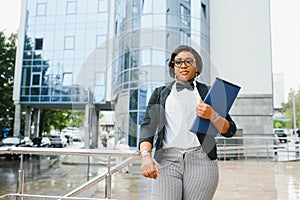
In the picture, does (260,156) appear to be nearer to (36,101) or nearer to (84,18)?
(84,18)

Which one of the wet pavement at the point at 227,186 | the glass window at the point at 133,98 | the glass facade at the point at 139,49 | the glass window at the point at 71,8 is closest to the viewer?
the glass facade at the point at 139,49

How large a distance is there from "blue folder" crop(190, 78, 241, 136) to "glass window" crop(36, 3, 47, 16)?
1193cm

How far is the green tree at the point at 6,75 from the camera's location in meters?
11.1

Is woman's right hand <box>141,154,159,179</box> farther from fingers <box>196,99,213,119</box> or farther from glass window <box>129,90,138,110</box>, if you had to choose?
glass window <box>129,90,138,110</box>

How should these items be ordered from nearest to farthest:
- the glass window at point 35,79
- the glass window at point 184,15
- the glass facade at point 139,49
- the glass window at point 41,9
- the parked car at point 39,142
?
the glass facade at point 139,49, the glass window at point 184,15, the parked car at point 39,142, the glass window at point 41,9, the glass window at point 35,79

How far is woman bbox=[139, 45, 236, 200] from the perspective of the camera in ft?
2.33

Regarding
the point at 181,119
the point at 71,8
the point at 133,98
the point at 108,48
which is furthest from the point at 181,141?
the point at 71,8

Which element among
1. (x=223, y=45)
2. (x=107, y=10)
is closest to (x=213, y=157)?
(x=223, y=45)

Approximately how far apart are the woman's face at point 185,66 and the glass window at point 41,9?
38.7ft

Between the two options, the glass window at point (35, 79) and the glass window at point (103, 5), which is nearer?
the glass window at point (103, 5)

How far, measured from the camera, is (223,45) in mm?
5621

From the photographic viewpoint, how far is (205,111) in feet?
2.18

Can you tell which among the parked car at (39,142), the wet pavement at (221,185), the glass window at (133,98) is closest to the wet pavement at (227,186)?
the wet pavement at (221,185)

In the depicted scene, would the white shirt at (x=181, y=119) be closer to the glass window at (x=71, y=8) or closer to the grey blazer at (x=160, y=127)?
the grey blazer at (x=160, y=127)
